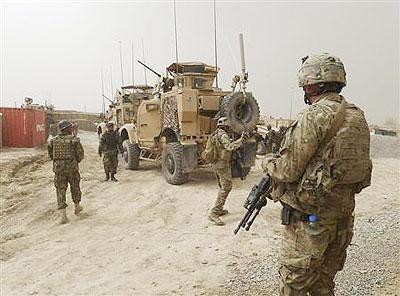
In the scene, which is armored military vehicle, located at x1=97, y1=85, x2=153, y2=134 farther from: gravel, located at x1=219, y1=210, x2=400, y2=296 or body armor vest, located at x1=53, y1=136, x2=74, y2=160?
gravel, located at x1=219, y1=210, x2=400, y2=296

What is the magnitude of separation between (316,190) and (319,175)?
9cm

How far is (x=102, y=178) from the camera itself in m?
9.81

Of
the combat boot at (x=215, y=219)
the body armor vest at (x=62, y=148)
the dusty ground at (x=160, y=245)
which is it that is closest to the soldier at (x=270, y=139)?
the dusty ground at (x=160, y=245)

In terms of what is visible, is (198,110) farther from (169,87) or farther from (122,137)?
(122,137)

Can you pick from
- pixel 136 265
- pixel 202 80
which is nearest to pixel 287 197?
pixel 136 265

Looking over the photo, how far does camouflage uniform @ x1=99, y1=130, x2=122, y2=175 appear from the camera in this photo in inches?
362

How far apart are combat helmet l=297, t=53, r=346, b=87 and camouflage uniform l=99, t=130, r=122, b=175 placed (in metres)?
7.27

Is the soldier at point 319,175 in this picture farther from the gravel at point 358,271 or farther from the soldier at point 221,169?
the soldier at point 221,169

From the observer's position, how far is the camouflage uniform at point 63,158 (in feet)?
20.8

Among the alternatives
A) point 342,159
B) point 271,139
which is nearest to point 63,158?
point 342,159

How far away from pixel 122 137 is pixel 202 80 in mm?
3750

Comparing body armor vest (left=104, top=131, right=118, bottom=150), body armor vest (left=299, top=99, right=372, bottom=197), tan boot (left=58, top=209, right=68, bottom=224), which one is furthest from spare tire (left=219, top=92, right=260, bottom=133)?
body armor vest (left=299, top=99, right=372, bottom=197)

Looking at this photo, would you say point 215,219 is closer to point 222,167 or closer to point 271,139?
point 222,167

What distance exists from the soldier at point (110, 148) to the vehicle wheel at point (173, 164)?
1.33m
